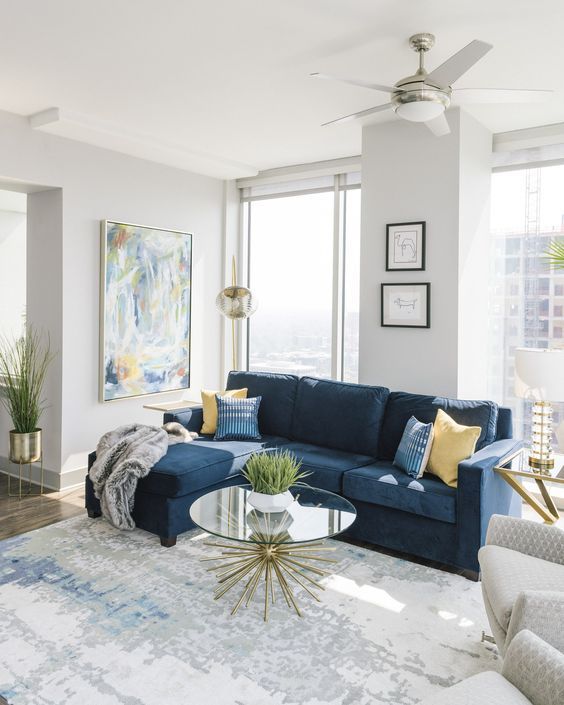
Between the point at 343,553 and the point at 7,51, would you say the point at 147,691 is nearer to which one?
the point at 343,553

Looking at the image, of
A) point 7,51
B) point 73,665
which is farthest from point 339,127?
point 73,665

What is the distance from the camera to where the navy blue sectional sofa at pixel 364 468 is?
3.32 metres

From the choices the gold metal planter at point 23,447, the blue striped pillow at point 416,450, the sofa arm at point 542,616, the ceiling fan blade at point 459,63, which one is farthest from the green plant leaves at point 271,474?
the gold metal planter at point 23,447

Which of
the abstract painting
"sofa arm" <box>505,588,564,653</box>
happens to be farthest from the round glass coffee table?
the abstract painting

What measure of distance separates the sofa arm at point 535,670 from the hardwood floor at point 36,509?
3.28m

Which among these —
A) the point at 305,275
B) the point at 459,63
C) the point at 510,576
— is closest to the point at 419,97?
the point at 459,63

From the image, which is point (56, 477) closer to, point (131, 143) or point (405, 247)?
point (131, 143)

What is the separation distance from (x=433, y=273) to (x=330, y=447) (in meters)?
1.49

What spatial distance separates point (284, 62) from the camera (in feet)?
11.3

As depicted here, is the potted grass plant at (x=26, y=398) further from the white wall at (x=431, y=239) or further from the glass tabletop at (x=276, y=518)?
the white wall at (x=431, y=239)

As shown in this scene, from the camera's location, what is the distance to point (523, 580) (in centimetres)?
220

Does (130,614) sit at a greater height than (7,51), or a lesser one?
lesser

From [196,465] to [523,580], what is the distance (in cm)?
214

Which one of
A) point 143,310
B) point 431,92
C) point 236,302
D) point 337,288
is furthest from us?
point 337,288
